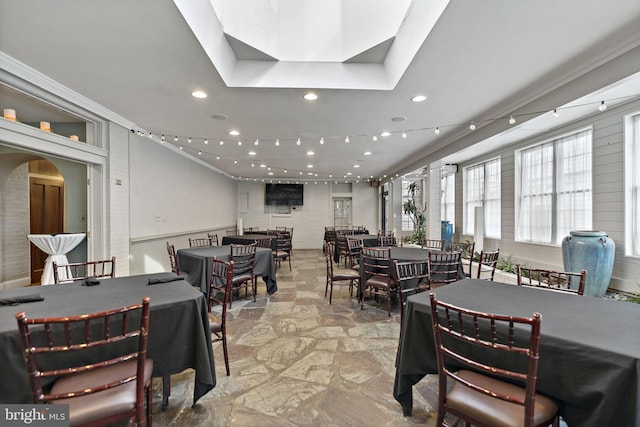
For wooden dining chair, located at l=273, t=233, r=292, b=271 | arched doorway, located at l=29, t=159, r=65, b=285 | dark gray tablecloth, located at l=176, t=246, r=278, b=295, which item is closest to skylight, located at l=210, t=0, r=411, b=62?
dark gray tablecloth, located at l=176, t=246, r=278, b=295

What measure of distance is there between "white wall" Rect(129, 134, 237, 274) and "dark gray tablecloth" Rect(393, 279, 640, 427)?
→ 480 centimetres

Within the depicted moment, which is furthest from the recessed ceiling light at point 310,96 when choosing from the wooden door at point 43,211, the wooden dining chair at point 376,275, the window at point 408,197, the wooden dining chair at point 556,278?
the window at point 408,197

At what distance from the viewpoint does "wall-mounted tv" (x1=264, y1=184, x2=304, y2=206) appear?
11.2 m

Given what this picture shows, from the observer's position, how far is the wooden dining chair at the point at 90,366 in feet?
3.84

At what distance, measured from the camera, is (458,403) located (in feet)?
4.36

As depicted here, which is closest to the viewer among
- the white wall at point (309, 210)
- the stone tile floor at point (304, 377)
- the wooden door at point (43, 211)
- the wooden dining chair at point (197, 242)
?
the stone tile floor at point (304, 377)

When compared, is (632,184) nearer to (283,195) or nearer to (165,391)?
(165,391)

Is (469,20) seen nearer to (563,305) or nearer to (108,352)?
(563,305)

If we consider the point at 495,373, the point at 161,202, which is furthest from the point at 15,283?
the point at 495,373

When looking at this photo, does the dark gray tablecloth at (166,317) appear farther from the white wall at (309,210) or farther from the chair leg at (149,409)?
the white wall at (309,210)

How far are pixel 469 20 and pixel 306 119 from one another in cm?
253

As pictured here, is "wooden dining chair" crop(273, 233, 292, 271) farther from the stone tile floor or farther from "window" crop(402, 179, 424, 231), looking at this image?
"window" crop(402, 179, 424, 231)

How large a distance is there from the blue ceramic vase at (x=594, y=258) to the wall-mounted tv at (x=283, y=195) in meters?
8.65

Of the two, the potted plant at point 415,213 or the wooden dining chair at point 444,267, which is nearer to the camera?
the wooden dining chair at point 444,267
